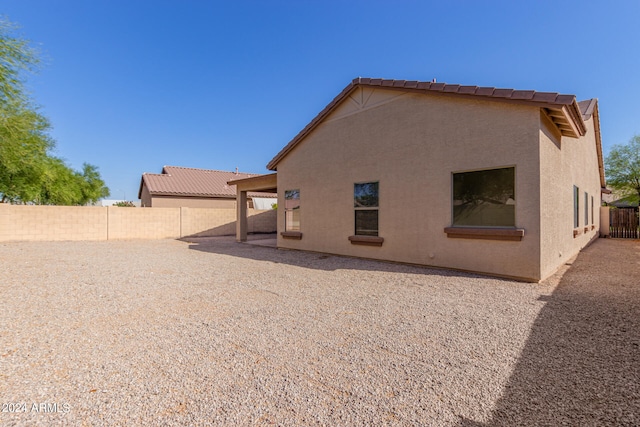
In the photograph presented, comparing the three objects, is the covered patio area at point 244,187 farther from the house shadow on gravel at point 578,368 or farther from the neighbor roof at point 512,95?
the house shadow on gravel at point 578,368

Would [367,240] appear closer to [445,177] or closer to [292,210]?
[445,177]

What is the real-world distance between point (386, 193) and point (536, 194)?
359 centimetres

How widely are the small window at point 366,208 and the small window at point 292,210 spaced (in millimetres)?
2876

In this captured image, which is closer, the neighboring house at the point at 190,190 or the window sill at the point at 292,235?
the window sill at the point at 292,235

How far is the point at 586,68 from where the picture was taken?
34.6 feet

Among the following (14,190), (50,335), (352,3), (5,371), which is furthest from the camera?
(14,190)

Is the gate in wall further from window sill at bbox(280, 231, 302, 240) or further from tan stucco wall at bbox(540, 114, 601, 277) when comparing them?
window sill at bbox(280, 231, 302, 240)

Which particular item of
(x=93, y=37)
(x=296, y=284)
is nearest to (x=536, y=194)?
(x=296, y=284)

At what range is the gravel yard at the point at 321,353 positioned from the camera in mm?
2254

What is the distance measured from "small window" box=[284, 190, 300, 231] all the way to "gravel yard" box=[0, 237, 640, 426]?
5609 mm

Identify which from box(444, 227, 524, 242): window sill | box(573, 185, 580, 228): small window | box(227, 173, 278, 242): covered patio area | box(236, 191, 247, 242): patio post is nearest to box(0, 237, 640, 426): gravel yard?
box(444, 227, 524, 242): window sill

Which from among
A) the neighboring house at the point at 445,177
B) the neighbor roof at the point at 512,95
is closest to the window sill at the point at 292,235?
the neighboring house at the point at 445,177

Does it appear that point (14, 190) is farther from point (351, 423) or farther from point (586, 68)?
point (586, 68)

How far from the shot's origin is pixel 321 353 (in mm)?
3195
